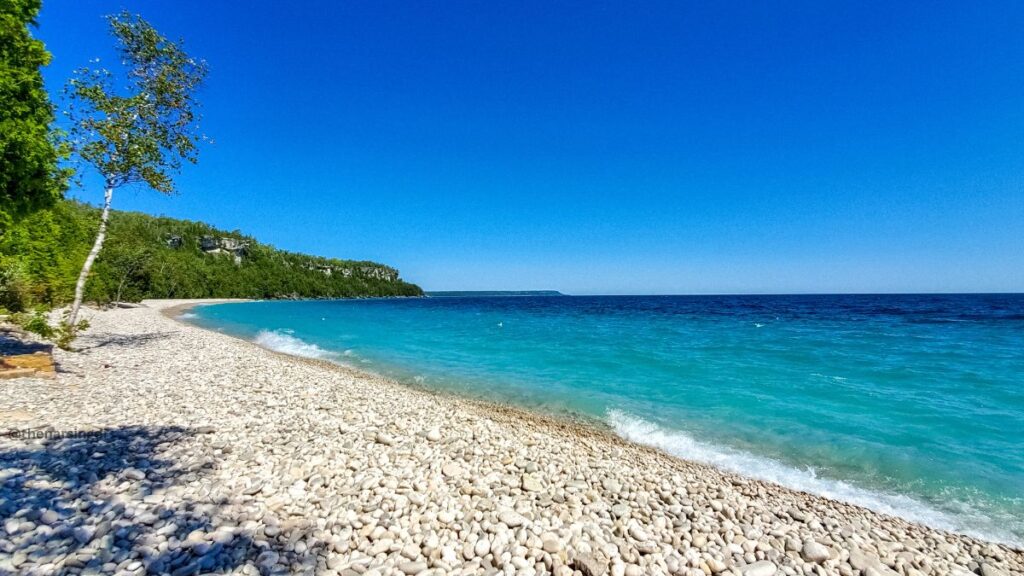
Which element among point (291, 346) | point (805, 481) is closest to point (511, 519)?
point (805, 481)

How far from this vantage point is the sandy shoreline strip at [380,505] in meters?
4.18

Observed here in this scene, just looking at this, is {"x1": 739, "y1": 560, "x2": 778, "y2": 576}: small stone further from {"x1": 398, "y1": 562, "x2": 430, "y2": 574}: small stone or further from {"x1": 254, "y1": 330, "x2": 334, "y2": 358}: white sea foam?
{"x1": 254, "y1": 330, "x2": 334, "y2": 358}: white sea foam

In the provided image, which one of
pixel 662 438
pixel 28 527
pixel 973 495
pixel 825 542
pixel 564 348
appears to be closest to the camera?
pixel 28 527

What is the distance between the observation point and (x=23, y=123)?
27.9ft

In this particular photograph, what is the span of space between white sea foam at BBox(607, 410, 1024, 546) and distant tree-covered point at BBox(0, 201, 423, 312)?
17774mm

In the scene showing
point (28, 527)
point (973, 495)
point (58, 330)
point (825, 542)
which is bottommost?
point (973, 495)

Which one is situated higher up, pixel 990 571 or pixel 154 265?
pixel 154 265

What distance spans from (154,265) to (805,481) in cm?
9217

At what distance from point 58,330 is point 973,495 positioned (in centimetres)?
2491

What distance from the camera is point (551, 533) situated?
475 cm

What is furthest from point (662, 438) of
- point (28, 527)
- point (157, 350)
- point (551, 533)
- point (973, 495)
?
point (157, 350)

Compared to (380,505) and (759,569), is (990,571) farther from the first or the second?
(380,505)

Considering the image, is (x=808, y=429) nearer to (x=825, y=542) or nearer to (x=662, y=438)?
(x=662, y=438)

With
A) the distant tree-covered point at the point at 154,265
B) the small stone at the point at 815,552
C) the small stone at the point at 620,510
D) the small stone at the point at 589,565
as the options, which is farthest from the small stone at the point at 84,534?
the distant tree-covered point at the point at 154,265
